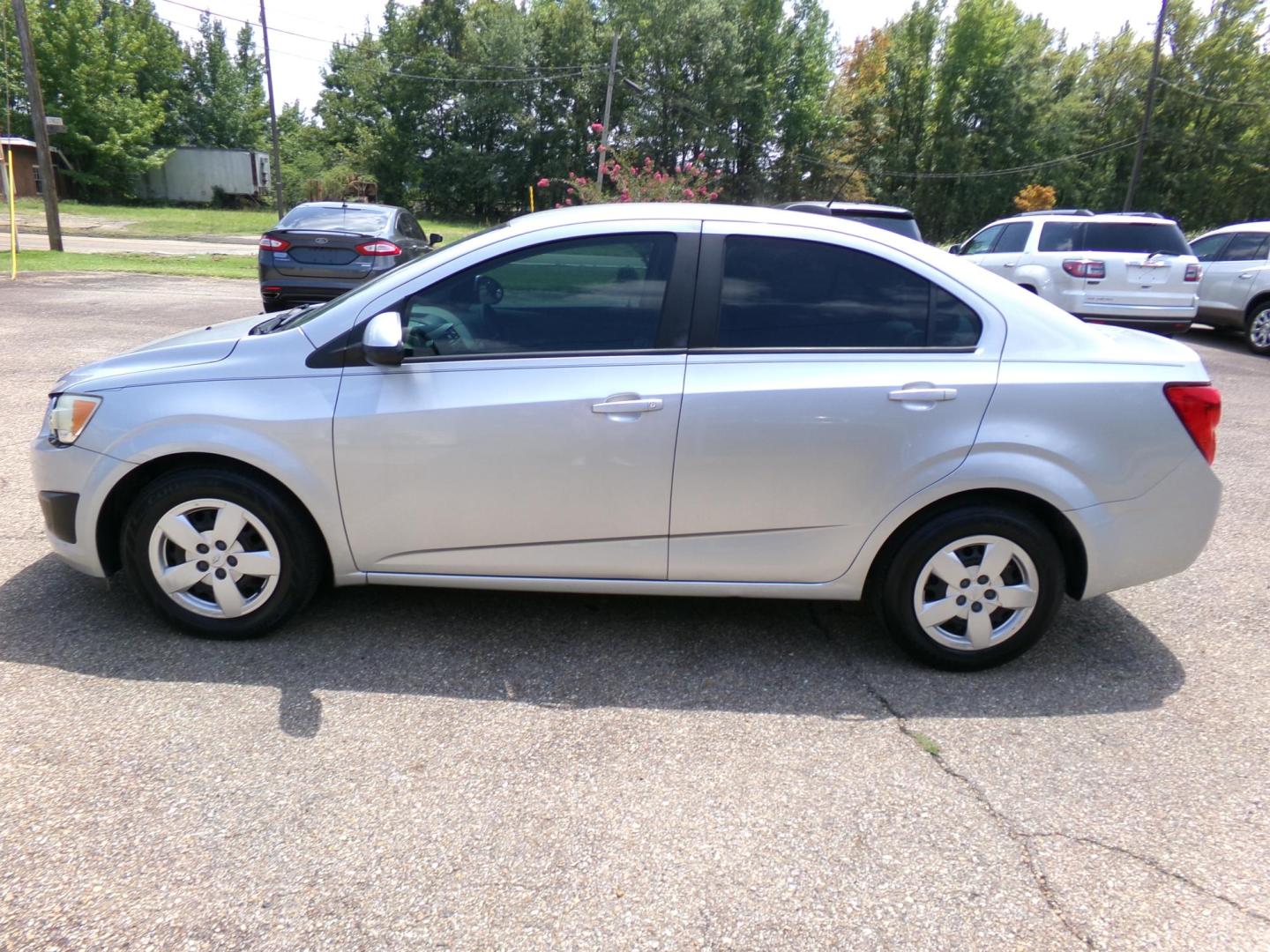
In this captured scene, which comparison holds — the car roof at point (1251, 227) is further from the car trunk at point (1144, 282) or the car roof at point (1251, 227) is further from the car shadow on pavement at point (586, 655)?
the car shadow on pavement at point (586, 655)

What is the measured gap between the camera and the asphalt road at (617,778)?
2.32 metres

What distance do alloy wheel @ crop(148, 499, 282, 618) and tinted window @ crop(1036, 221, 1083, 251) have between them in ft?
40.9

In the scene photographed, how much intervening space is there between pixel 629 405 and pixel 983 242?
13052 millimetres

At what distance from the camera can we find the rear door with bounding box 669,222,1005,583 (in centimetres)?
340

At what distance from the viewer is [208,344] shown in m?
3.76

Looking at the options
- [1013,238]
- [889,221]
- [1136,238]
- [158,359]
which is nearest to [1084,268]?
[1136,238]

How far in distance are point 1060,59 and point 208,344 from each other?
63.9 metres

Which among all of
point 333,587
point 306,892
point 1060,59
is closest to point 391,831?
point 306,892

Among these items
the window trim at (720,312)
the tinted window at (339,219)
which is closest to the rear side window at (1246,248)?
the tinted window at (339,219)

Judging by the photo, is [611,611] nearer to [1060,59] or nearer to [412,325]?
[412,325]

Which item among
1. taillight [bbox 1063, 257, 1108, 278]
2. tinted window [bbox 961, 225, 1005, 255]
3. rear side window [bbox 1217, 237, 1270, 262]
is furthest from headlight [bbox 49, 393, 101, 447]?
rear side window [bbox 1217, 237, 1270, 262]

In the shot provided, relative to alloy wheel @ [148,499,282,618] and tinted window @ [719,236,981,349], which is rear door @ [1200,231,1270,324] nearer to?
tinted window @ [719,236,981,349]

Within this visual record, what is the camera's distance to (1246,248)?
13734 millimetres

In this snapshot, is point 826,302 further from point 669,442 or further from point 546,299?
point 546,299
